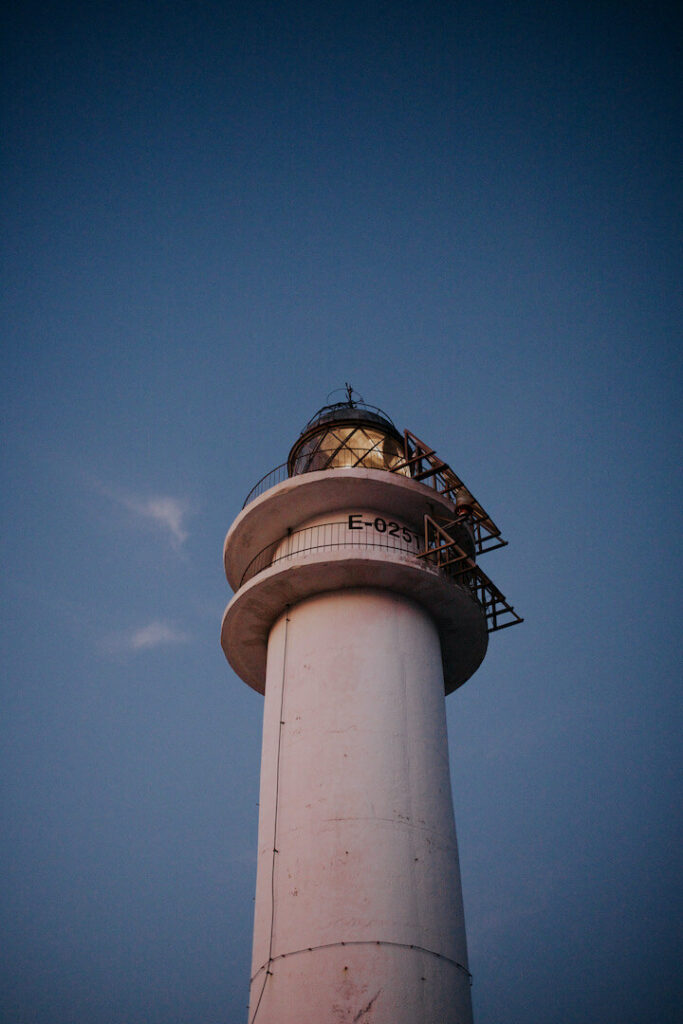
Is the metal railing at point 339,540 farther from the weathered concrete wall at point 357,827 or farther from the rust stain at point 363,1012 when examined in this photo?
the rust stain at point 363,1012

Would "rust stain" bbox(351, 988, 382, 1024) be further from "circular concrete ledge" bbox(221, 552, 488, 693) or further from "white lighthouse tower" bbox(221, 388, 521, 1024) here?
"circular concrete ledge" bbox(221, 552, 488, 693)

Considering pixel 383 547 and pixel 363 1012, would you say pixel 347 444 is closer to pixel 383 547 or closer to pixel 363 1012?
pixel 383 547

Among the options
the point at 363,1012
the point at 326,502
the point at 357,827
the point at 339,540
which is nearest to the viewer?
the point at 363,1012

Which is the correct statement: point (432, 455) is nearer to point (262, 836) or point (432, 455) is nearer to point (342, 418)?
point (342, 418)

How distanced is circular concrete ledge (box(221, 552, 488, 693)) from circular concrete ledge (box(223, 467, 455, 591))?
0.61m

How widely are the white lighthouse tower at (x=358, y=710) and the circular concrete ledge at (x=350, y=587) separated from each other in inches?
2.0

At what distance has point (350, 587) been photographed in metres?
19.2

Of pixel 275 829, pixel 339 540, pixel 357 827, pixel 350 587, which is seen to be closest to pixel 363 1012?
pixel 357 827

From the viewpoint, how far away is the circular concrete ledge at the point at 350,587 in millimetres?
18516

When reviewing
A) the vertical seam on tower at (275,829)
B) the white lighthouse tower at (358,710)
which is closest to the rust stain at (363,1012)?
the white lighthouse tower at (358,710)

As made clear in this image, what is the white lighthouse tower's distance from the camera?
1448 centimetres

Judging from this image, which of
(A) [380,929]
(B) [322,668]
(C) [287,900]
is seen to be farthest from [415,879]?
(B) [322,668]

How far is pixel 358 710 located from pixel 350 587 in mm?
3280

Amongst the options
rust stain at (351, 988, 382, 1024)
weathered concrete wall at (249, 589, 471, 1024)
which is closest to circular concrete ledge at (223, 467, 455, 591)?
weathered concrete wall at (249, 589, 471, 1024)
